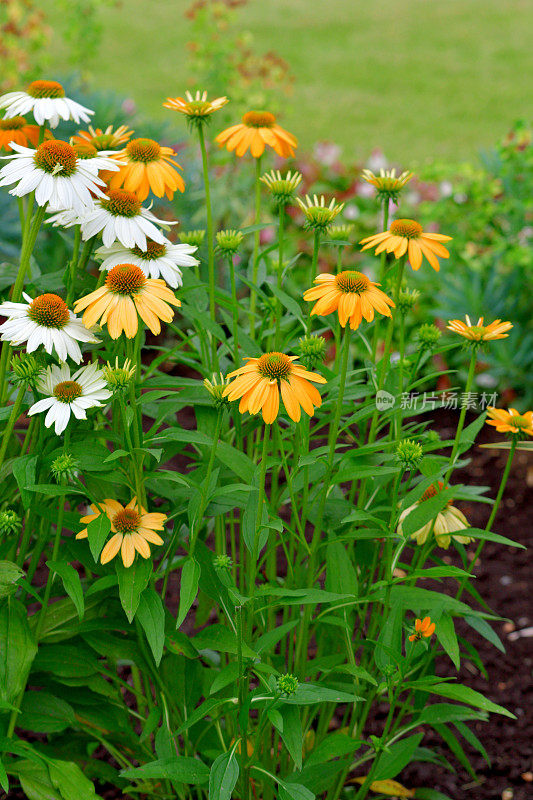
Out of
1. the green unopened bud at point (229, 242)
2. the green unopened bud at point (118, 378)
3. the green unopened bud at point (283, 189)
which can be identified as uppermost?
the green unopened bud at point (283, 189)

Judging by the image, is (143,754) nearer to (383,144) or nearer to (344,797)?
(344,797)

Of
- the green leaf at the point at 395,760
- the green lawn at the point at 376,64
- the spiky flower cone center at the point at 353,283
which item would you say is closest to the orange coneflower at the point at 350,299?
the spiky flower cone center at the point at 353,283

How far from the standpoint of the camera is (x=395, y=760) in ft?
4.60

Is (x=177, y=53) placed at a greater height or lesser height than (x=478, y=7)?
lesser

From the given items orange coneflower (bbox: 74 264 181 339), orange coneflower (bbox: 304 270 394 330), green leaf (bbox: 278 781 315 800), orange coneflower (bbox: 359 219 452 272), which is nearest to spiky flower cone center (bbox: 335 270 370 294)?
orange coneflower (bbox: 304 270 394 330)

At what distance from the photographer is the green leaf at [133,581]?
3.72 feet

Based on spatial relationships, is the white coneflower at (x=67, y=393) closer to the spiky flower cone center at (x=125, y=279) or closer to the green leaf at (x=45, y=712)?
the spiky flower cone center at (x=125, y=279)

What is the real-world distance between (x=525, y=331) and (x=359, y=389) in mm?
1927

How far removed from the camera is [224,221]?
3.65 m

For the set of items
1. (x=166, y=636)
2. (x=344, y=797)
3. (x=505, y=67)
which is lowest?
(x=344, y=797)

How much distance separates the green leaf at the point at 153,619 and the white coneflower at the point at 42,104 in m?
0.68

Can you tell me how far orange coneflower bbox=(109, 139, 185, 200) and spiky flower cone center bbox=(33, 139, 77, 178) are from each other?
0.11 meters

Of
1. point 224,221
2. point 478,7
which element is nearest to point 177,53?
point 478,7

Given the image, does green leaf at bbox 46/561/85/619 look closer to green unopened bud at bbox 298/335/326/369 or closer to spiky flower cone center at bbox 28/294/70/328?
spiky flower cone center at bbox 28/294/70/328
